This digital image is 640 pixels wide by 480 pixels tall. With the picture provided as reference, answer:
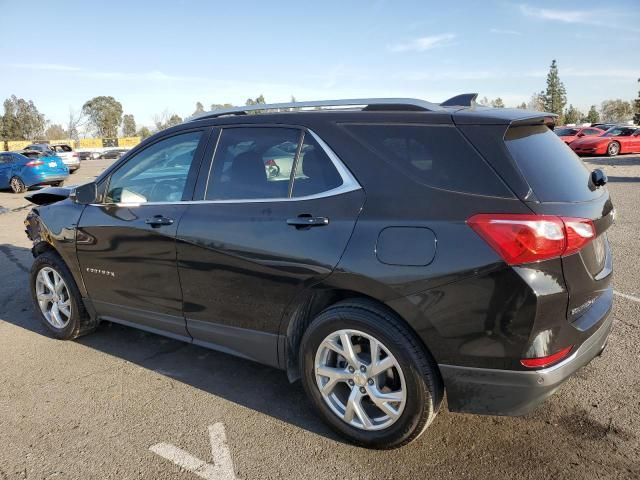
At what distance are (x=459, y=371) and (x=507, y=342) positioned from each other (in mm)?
273

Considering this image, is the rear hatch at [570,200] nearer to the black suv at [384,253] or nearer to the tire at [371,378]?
the black suv at [384,253]

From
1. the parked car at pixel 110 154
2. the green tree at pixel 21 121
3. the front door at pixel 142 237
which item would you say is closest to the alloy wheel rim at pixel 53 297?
the front door at pixel 142 237

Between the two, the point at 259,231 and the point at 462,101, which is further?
the point at 462,101

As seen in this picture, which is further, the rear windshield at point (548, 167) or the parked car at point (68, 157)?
the parked car at point (68, 157)

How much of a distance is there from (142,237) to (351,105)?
1.71 metres

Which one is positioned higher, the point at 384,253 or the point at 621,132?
the point at 384,253

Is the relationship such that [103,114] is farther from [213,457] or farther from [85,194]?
[213,457]

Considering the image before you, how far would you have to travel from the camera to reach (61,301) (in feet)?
14.2

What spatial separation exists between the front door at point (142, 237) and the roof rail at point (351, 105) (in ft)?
0.82

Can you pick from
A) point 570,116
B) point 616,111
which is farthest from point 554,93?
point 616,111

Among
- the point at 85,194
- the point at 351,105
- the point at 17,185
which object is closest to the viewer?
the point at 351,105

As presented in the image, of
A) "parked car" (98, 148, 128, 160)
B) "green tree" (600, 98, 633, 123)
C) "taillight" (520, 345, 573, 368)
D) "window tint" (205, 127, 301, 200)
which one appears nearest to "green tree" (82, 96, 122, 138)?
"parked car" (98, 148, 128, 160)

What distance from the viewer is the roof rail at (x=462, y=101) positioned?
3.12 metres

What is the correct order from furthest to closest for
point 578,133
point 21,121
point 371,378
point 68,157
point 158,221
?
point 21,121, point 578,133, point 68,157, point 158,221, point 371,378
